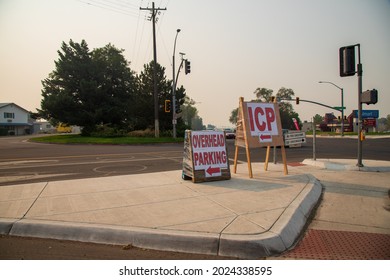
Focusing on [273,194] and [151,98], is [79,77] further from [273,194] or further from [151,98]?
[273,194]

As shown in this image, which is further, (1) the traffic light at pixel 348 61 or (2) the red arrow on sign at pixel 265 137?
(1) the traffic light at pixel 348 61

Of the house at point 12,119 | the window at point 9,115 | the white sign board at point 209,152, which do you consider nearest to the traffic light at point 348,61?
the white sign board at point 209,152

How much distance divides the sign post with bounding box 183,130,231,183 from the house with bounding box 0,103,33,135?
258 ft

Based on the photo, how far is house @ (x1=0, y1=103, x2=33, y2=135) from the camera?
74188 mm

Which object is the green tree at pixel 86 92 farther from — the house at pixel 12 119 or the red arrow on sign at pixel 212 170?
the house at pixel 12 119

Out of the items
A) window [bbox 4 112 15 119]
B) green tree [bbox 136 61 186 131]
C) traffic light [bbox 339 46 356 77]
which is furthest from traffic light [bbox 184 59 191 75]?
window [bbox 4 112 15 119]

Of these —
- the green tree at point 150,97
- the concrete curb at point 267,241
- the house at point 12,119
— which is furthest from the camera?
the house at point 12,119

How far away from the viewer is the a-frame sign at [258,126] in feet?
26.9

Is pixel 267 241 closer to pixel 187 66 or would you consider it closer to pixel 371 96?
pixel 371 96

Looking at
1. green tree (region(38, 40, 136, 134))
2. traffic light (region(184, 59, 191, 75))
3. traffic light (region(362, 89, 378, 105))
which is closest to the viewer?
traffic light (region(362, 89, 378, 105))

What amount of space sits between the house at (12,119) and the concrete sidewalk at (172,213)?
78569 millimetres

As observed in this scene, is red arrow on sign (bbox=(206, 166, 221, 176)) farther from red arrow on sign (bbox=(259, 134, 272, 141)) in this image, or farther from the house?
the house

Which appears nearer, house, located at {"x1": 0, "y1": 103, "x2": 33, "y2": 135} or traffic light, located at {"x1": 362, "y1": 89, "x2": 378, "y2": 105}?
traffic light, located at {"x1": 362, "y1": 89, "x2": 378, "y2": 105}

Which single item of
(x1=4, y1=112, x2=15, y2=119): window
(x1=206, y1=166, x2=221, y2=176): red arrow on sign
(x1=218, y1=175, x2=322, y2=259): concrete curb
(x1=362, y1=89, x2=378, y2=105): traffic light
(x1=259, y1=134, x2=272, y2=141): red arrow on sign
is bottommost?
(x1=218, y1=175, x2=322, y2=259): concrete curb
